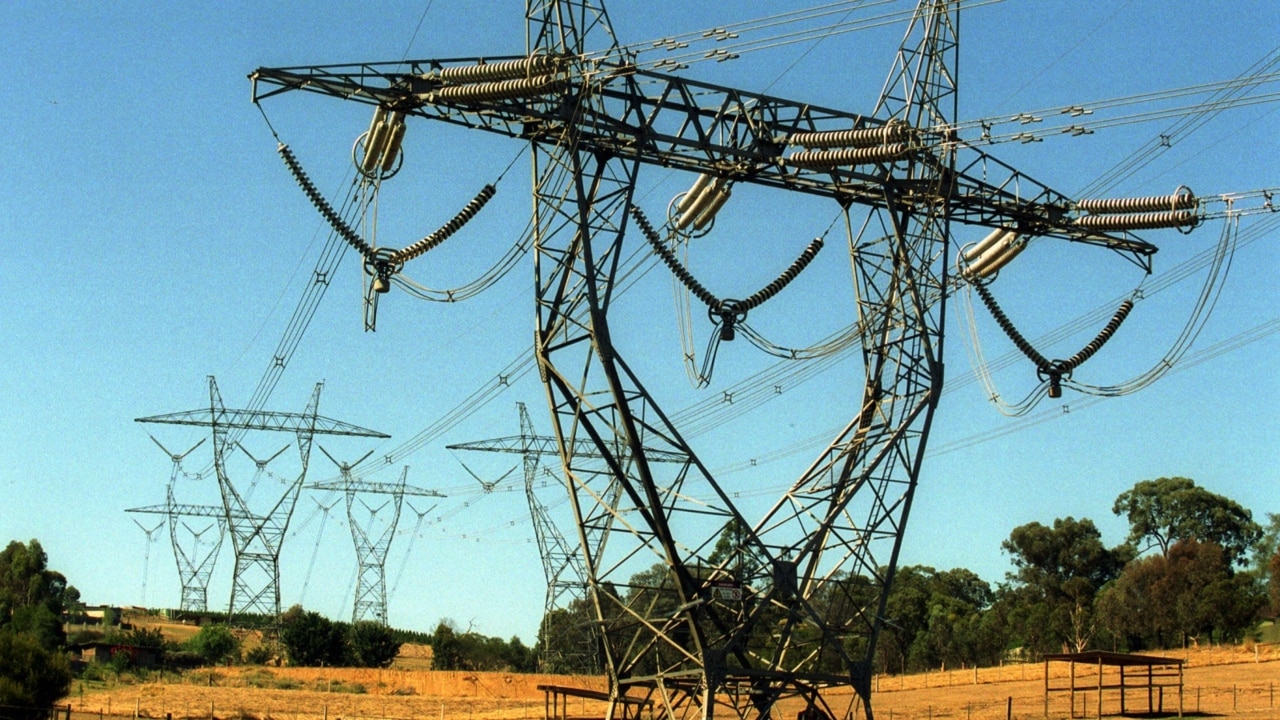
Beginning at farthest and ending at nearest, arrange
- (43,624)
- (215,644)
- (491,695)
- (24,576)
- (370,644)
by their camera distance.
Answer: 1. (24,576)
2. (370,644)
3. (215,644)
4. (43,624)
5. (491,695)

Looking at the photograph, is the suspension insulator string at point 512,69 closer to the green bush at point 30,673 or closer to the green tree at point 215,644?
the green bush at point 30,673

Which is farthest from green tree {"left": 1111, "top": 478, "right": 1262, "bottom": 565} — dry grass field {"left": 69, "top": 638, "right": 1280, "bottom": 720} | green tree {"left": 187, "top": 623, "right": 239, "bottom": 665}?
green tree {"left": 187, "top": 623, "right": 239, "bottom": 665}

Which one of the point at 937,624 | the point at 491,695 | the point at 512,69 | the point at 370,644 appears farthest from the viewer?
the point at 937,624

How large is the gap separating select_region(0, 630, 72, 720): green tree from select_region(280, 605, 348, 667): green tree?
43780mm

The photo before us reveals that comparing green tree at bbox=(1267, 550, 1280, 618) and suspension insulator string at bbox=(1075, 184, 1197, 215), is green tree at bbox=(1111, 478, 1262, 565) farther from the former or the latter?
suspension insulator string at bbox=(1075, 184, 1197, 215)

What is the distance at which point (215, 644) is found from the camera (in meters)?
97.1

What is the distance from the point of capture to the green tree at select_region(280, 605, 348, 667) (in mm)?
97812

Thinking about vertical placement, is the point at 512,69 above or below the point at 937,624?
above

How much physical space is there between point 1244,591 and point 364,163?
249ft

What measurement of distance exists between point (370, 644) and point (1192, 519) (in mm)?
65859

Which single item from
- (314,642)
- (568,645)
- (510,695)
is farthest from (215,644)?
(510,695)

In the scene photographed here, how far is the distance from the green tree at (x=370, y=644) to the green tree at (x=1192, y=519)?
61673 mm

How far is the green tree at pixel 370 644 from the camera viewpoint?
98.9 meters

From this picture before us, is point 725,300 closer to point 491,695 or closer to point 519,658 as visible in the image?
point 491,695
